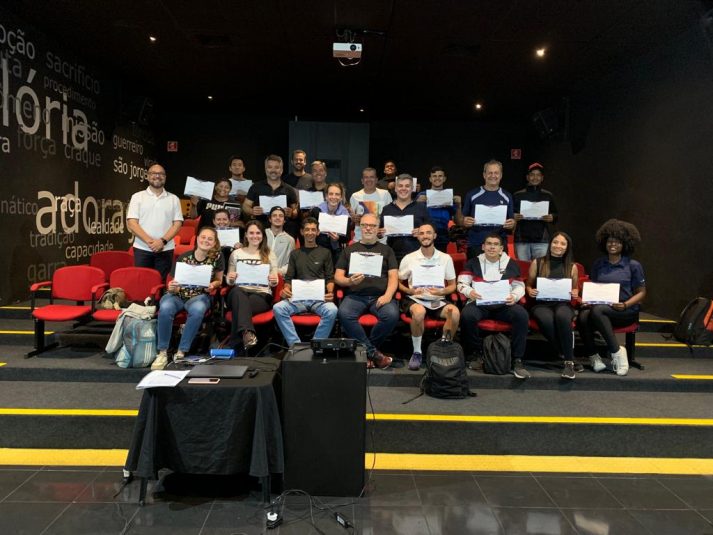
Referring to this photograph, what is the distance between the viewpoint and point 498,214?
464cm

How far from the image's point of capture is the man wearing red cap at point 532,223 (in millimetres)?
5078

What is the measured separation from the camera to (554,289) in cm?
417

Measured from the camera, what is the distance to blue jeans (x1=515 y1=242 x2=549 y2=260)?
16.8 ft

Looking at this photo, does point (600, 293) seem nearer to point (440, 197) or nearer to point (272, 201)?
point (440, 197)

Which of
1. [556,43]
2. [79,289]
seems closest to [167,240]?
[79,289]

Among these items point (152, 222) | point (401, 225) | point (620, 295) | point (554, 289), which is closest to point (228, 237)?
point (152, 222)

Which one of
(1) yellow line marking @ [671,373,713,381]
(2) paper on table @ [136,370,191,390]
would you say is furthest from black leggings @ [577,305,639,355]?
(2) paper on table @ [136,370,191,390]

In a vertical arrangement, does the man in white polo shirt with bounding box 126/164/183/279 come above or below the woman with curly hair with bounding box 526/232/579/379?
above

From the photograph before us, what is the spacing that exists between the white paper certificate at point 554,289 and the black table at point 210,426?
2.68 metres

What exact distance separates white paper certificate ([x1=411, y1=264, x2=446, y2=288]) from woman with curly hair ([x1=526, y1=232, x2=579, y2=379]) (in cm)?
81

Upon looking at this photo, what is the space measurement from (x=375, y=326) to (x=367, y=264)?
1.85 ft

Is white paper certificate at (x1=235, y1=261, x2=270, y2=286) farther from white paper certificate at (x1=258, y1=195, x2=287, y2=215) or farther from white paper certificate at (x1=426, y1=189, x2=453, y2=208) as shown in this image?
white paper certificate at (x1=426, y1=189, x2=453, y2=208)

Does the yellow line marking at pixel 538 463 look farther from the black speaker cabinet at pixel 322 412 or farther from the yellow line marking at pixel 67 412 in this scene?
the yellow line marking at pixel 67 412

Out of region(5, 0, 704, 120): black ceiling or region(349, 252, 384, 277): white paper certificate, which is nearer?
region(349, 252, 384, 277): white paper certificate
